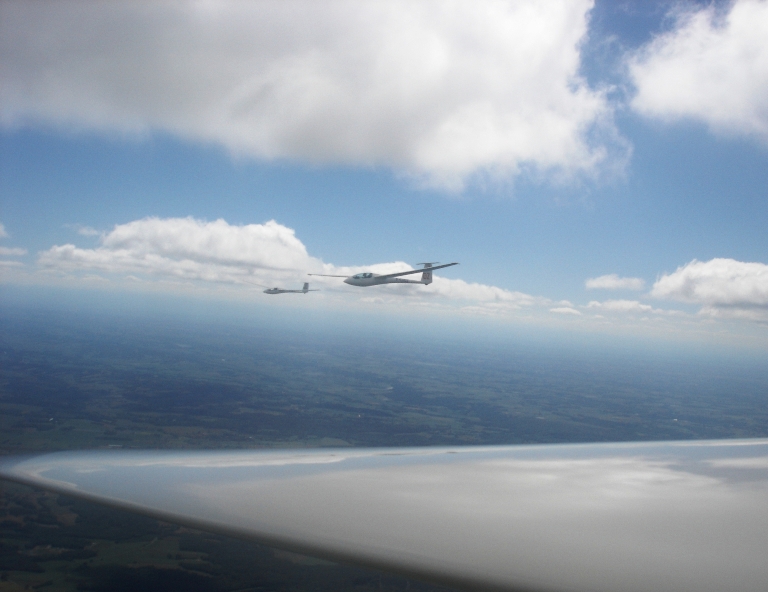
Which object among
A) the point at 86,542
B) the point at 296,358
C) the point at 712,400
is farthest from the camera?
the point at 296,358

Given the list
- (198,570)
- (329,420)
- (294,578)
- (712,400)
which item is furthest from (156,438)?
(712,400)

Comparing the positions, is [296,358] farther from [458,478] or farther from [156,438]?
[458,478]

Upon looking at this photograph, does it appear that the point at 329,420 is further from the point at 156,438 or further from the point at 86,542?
the point at 86,542

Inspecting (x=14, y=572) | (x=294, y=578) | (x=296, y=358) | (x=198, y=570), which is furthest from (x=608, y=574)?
(x=296, y=358)

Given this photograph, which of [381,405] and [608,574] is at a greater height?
[608,574]

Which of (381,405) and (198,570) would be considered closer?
Answer: (198,570)

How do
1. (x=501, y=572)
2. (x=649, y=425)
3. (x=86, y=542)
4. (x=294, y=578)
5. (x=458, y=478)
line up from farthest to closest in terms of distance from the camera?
1. (x=649, y=425)
2. (x=86, y=542)
3. (x=294, y=578)
4. (x=458, y=478)
5. (x=501, y=572)
